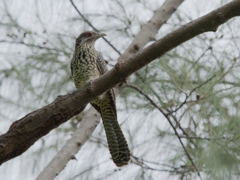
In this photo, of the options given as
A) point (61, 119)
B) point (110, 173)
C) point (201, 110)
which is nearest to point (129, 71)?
point (61, 119)

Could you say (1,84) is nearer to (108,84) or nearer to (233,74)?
(108,84)

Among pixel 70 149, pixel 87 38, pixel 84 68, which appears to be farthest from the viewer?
pixel 87 38

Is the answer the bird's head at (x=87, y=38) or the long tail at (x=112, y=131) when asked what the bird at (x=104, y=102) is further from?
the bird's head at (x=87, y=38)

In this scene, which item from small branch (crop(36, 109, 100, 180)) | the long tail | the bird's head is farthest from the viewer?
the bird's head

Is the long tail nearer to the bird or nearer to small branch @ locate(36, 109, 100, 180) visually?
the bird

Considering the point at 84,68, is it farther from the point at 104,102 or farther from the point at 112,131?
the point at 112,131

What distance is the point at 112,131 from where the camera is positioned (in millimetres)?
3496

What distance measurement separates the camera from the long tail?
3383mm

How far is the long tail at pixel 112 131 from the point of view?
11.1 feet

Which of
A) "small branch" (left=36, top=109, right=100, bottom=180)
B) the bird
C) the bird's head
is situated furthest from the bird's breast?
"small branch" (left=36, top=109, right=100, bottom=180)

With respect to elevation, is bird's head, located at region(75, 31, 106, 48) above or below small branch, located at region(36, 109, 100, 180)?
above

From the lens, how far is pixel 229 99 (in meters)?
3.18

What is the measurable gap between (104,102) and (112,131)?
0.36 meters

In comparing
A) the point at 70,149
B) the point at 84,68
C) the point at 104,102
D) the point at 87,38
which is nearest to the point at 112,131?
the point at 104,102
